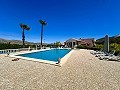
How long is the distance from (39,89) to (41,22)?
39.7 metres

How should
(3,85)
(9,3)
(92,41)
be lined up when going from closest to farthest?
(3,85), (9,3), (92,41)

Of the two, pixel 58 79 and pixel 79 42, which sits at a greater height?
pixel 79 42

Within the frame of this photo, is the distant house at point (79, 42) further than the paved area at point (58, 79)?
Yes

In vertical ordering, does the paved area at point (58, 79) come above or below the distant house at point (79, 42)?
below

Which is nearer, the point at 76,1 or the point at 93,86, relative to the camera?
the point at 93,86

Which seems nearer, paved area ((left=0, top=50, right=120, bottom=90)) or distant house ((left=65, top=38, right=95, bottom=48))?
paved area ((left=0, top=50, right=120, bottom=90))

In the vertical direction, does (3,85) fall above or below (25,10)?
below

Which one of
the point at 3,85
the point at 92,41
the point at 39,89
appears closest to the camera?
the point at 39,89

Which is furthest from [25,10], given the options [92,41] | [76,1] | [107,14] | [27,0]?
[92,41]

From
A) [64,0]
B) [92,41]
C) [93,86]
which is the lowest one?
[93,86]

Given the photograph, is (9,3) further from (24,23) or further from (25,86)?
(25,86)

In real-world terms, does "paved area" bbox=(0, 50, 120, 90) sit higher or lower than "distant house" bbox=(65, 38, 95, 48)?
lower

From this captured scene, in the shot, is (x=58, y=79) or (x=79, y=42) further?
(x=79, y=42)

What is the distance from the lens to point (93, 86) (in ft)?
15.3
